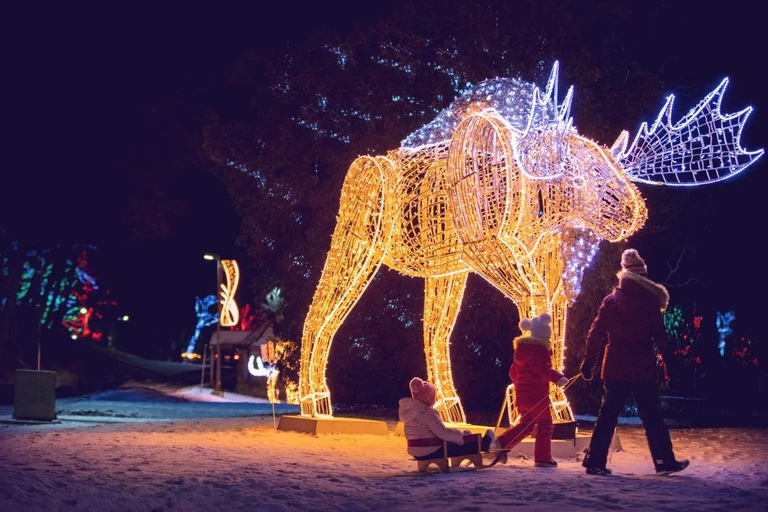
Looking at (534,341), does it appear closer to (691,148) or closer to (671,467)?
(671,467)

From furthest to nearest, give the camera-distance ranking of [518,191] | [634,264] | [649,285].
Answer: [518,191] → [634,264] → [649,285]

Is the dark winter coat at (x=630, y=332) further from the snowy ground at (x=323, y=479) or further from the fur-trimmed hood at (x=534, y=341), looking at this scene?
the snowy ground at (x=323, y=479)

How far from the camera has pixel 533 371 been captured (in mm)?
8219

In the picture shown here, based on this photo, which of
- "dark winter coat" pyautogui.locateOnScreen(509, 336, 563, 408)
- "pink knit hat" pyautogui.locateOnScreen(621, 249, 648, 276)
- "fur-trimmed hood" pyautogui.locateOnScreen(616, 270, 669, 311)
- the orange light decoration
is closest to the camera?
"fur-trimmed hood" pyautogui.locateOnScreen(616, 270, 669, 311)

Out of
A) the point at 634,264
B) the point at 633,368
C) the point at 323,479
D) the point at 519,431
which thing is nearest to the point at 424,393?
the point at 519,431

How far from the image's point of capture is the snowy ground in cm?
593

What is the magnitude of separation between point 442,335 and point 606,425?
12.7ft

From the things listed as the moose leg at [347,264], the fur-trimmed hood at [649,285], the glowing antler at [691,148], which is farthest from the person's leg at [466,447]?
the moose leg at [347,264]

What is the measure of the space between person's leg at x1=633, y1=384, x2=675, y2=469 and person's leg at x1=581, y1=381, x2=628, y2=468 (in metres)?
0.14

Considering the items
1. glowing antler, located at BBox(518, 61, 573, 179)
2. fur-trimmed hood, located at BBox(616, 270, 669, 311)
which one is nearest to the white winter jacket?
fur-trimmed hood, located at BBox(616, 270, 669, 311)

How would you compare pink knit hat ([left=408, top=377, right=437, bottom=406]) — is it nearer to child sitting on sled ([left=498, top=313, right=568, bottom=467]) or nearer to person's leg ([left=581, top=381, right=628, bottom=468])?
child sitting on sled ([left=498, top=313, right=568, bottom=467])

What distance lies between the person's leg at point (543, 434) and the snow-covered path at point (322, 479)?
0.69 feet

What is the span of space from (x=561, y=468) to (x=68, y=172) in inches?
796

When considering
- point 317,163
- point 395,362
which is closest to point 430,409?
point 395,362
